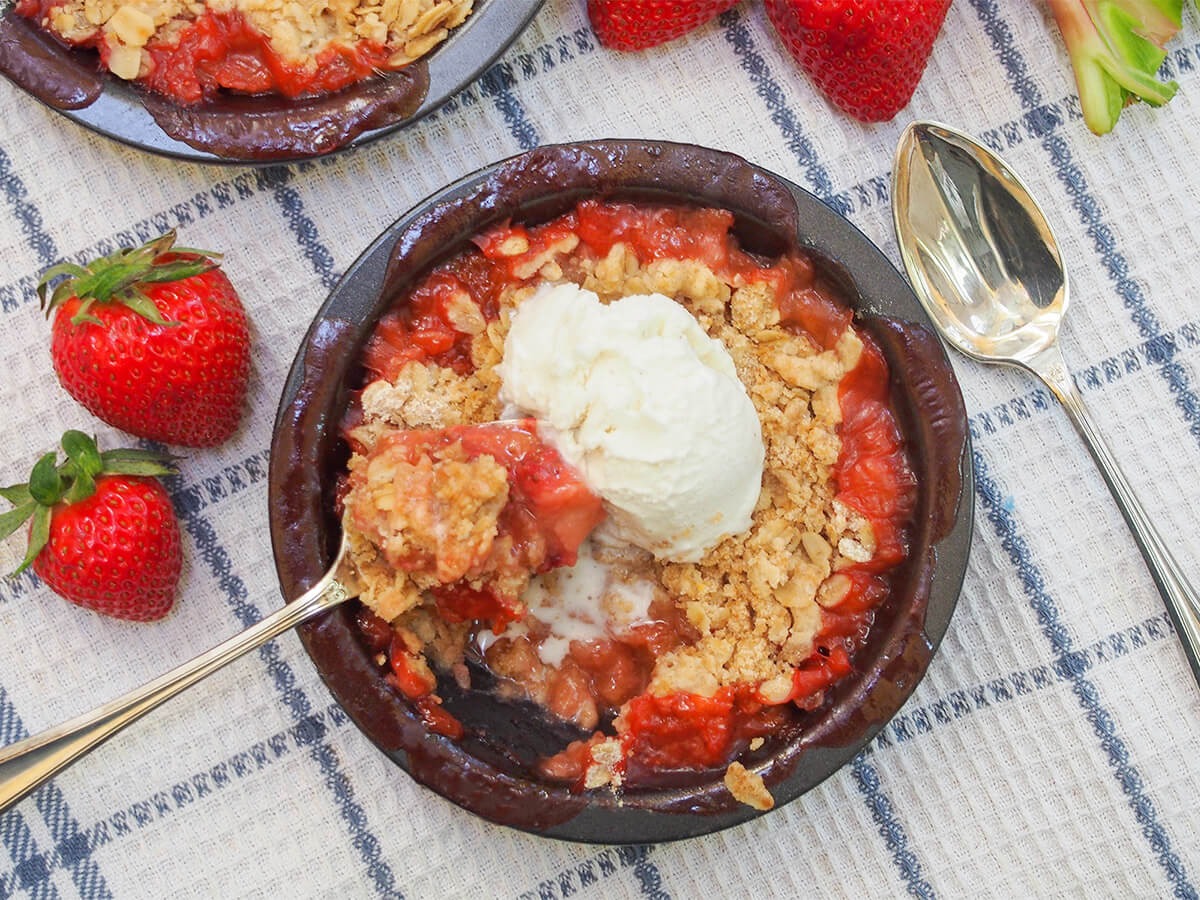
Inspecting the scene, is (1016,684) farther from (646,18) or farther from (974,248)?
(646,18)

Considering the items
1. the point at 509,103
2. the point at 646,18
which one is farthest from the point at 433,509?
the point at 646,18

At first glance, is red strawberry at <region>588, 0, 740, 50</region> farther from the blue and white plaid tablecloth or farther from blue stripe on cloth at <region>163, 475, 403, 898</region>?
blue stripe on cloth at <region>163, 475, 403, 898</region>

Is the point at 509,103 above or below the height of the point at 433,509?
above

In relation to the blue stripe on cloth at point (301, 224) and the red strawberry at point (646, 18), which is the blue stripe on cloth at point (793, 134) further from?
the blue stripe on cloth at point (301, 224)

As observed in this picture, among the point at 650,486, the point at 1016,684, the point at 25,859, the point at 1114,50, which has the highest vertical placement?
the point at 1114,50

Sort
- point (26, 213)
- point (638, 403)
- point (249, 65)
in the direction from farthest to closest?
point (26, 213) < point (249, 65) < point (638, 403)

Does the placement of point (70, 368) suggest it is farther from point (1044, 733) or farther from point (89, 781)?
point (1044, 733)

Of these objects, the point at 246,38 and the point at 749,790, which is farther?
the point at 246,38
